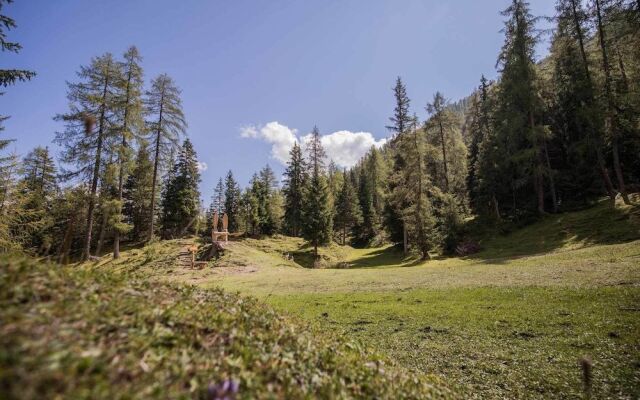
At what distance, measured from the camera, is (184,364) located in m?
2.42

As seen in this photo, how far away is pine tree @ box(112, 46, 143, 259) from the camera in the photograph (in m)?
27.5

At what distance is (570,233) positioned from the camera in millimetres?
24250

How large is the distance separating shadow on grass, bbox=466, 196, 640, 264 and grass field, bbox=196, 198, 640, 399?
0.25 m

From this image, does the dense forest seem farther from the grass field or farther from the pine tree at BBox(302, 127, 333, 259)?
the grass field

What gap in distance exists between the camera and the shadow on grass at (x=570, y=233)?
833 inches

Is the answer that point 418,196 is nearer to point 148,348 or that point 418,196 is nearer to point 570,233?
point 570,233

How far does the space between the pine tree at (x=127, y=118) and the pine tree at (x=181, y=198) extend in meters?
19.3

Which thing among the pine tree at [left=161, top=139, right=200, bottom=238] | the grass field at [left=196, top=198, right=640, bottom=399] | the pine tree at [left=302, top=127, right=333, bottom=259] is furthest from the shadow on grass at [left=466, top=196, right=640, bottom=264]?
the pine tree at [left=161, top=139, right=200, bottom=238]

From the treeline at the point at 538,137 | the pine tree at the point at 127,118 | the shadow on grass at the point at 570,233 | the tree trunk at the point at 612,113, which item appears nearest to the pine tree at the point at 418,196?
the treeline at the point at 538,137

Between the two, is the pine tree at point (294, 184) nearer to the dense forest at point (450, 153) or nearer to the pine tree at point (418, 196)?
the dense forest at point (450, 153)

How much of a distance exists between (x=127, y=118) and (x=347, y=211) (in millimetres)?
41649

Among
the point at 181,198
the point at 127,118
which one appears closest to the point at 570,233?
the point at 127,118

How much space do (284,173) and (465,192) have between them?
105 ft

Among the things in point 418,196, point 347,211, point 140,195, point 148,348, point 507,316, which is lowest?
point 507,316
